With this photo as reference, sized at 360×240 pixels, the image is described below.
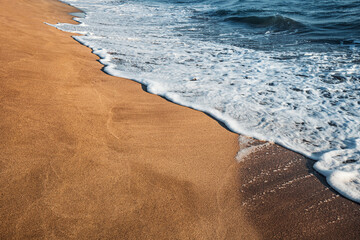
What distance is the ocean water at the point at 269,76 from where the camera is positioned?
2.47 metres

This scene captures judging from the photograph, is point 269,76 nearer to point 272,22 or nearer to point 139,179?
point 139,179

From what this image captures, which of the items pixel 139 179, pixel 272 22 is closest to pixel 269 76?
pixel 139 179

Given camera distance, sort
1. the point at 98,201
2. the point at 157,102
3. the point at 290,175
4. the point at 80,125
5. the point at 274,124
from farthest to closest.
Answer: the point at 157,102 < the point at 274,124 < the point at 80,125 < the point at 290,175 < the point at 98,201

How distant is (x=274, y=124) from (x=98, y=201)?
1999 mm

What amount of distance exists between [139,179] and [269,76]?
329 centimetres

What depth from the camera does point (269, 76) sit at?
13.9 feet

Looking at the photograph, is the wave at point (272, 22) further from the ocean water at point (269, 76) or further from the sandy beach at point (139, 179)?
the sandy beach at point (139, 179)

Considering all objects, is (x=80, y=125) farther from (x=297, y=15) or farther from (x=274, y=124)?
(x=297, y=15)

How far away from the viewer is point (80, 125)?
2229mm

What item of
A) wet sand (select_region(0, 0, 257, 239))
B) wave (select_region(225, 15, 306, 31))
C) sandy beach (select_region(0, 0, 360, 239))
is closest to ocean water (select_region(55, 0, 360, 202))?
wave (select_region(225, 15, 306, 31))

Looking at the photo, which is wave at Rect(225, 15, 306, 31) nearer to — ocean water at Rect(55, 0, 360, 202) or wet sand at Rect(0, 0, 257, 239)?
ocean water at Rect(55, 0, 360, 202)

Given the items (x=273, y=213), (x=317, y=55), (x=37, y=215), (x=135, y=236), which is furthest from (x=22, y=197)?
(x=317, y=55)

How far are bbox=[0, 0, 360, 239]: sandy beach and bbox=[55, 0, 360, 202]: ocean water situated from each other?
0.97ft

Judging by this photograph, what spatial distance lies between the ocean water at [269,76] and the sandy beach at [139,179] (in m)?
0.30
